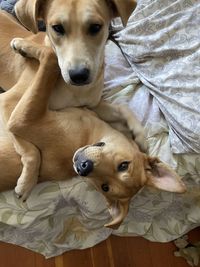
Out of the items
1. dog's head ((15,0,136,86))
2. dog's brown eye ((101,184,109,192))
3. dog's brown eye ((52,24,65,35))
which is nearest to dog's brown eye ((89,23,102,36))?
dog's head ((15,0,136,86))

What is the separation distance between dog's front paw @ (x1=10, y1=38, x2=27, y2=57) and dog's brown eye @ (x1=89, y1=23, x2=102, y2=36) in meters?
0.35

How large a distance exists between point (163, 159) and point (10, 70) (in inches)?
32.2

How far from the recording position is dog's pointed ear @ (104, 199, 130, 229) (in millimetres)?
1628

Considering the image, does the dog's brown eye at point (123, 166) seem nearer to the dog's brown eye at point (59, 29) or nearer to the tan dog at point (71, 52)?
the tan dog at point (71, 52)

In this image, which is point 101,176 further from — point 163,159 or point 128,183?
point 163,159

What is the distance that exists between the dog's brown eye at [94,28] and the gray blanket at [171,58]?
0.46 metres

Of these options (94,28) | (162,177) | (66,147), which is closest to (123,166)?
(162,177)

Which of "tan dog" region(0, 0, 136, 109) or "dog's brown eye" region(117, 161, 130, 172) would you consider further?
"dog's brown eye" region(117, 161, 130, 172)

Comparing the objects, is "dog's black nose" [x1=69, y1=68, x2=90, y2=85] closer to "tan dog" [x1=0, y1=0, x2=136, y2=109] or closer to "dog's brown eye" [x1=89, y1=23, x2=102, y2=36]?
"tan dog" [x1=0, y1=0, x2=136, y2=109]

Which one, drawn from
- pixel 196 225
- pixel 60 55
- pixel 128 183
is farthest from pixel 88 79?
pixel 196 225

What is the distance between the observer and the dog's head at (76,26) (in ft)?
5.05

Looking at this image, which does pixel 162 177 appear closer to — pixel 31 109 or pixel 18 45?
pixel 31 109

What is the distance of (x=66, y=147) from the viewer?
1.79 meters

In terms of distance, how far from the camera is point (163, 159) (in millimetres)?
1838
